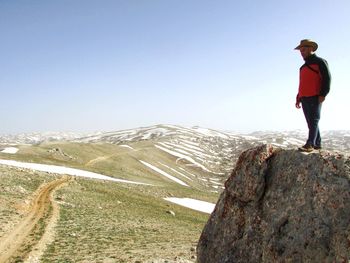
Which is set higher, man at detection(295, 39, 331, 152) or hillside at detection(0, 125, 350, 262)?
man at detection(295, 39, 331, 152)

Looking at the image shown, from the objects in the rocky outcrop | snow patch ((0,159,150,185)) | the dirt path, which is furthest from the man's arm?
snow patch ((0,159,150,185))

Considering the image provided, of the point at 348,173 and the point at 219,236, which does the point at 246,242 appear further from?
the point at 348,173

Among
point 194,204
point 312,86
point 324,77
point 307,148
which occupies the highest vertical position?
point 324,77

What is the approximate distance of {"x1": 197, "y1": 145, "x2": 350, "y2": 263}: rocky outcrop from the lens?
1012cm

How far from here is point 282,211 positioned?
11.6 metres

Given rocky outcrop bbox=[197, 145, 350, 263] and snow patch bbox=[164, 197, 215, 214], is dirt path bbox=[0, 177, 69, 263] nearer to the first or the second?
rocky outcrop bbox=[197, 145, 350, 263]

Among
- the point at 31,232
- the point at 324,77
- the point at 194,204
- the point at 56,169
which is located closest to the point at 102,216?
the point at 31,232

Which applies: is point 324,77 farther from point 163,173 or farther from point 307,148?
point 163,173

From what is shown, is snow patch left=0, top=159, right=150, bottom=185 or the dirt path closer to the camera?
the dirt path

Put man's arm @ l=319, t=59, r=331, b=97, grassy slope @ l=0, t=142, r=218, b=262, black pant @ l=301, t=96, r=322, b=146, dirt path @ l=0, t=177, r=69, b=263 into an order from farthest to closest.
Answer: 1. grassy slope @ l=0, t=142, r=218, b=262
2. dirt path @ l=0, t=177, r=69, b=263
3. black pant @ l=301, t=96, r=322, b=146
4. man's arm @ l=319, t=59, r=331, b=97

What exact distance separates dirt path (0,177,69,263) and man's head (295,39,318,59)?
18517 mm

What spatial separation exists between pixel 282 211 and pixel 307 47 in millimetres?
5575

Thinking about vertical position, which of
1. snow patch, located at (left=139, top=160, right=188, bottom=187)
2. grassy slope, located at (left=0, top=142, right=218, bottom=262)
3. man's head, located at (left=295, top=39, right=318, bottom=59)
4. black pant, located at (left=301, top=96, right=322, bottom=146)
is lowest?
snow patch, located at (left=139, top=160, right=188, bottom=187)

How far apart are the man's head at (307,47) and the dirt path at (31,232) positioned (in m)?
18.5
